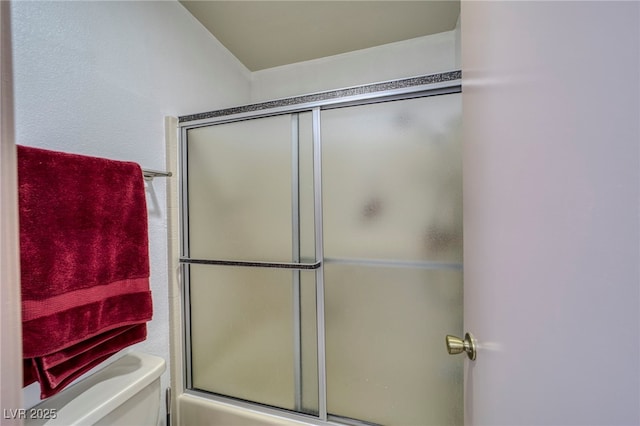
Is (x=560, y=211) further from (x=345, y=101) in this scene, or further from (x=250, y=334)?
(x=250, y=334)

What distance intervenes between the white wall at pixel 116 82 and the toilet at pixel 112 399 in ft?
0.35

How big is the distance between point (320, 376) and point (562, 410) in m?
0.99

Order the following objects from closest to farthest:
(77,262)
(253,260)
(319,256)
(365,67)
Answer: (77,262) → (319,256) → (253,260) → (365,67)

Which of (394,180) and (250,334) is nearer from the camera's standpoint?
(394,180)

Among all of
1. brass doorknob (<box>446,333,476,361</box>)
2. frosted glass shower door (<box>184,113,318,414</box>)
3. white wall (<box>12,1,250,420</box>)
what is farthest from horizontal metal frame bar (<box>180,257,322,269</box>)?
brass doorknob (<box>446,333,476,361</box>)

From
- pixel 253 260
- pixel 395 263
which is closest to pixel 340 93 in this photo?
pixel 395 263

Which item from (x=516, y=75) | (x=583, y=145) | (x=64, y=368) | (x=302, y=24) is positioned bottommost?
(x=64, y=368)

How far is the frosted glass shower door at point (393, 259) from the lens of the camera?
997 mm

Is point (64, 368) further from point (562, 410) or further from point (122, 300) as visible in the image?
point (562, 410)

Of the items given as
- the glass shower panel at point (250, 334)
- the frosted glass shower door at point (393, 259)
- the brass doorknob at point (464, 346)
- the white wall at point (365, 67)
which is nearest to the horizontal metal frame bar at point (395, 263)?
the frosted glass shower door at point (393, 259)

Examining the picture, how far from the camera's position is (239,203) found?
126cm

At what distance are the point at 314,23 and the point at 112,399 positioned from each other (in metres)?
1.86

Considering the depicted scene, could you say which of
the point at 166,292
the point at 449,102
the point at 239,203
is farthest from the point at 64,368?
the point at 449,102

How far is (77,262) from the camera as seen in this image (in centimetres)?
76
